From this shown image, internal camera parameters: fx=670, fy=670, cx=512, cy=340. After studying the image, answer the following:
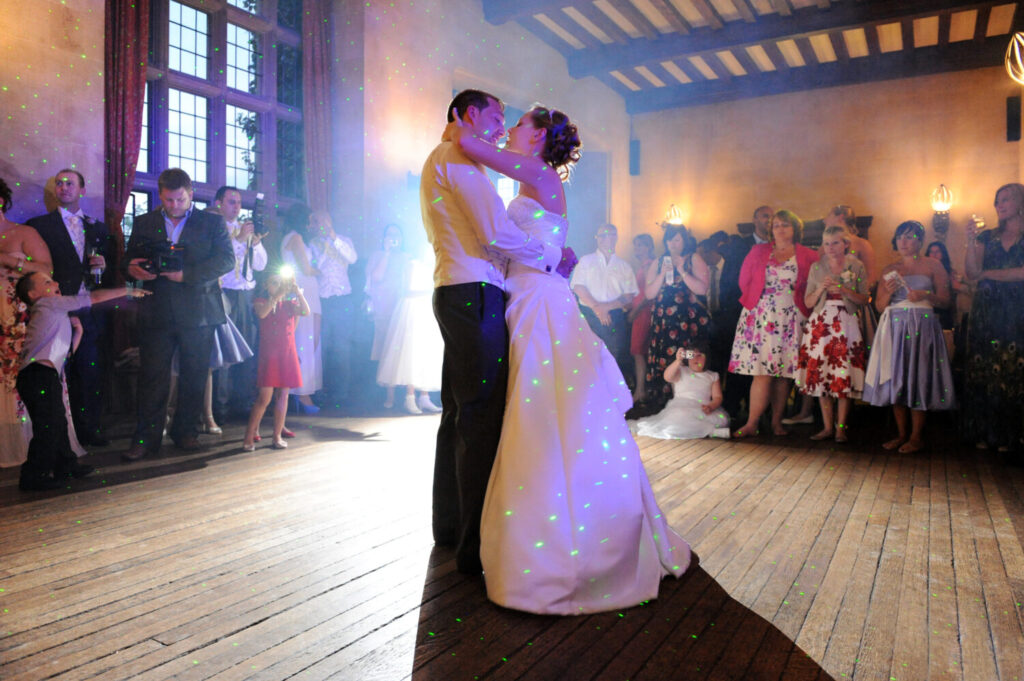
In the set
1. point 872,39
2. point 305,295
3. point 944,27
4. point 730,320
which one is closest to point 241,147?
point 305,295

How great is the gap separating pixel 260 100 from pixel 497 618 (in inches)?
224

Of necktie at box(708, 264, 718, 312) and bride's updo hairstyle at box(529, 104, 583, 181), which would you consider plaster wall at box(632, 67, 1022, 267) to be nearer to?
necktie at box(708, 264, 718, 312)

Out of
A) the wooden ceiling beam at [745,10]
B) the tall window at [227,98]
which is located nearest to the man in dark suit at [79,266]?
the tall window at [227,98]

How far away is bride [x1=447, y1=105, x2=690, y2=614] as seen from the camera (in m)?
1.87

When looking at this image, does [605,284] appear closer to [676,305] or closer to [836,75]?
[676,305]

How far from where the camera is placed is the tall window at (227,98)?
17.2ft

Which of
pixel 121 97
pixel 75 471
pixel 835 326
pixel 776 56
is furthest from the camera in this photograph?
pixel 776 56

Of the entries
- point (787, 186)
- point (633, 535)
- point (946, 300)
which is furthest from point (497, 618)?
point (787, 186)

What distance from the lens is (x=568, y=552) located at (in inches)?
73.9

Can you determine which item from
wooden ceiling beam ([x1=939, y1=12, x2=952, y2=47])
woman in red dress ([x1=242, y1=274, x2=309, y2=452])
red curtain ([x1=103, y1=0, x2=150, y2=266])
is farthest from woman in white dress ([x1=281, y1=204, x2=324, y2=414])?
wooden ceiling beam ([x1=939, y1=12, x2=952, y2=47])

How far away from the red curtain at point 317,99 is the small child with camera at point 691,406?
3.68 metres

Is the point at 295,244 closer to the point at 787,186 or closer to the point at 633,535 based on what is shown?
the point at 633,535

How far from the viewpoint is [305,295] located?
18.0ft

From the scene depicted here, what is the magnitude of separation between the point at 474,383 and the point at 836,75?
978 cm
